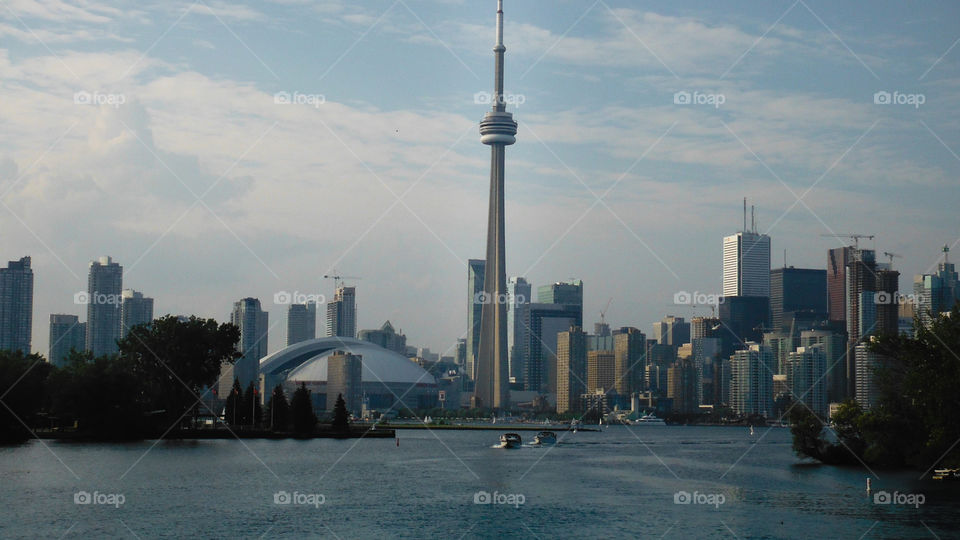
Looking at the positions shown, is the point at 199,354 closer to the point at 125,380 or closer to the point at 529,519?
the point at 125,380

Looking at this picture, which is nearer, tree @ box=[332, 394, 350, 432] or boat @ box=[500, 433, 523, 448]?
boat @ box=[500, 433, 523, 448]

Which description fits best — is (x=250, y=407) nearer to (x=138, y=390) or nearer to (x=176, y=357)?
(x=176, y=357)

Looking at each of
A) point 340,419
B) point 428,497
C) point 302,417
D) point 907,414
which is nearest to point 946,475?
point 907,414

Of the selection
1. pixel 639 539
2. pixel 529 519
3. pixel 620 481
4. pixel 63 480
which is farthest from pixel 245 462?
pixel 639 539

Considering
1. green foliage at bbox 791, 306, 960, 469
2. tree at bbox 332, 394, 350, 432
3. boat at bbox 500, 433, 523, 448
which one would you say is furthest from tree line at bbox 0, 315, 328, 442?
green foliage at bbox 791, 306, 960, 469

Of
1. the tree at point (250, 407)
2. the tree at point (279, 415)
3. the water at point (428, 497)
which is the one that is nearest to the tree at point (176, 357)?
the tree at point (279, 415)

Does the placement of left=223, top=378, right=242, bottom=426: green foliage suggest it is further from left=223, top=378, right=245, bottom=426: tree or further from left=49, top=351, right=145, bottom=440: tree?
left=49, top=351, right=145, bottom=440: tree
